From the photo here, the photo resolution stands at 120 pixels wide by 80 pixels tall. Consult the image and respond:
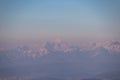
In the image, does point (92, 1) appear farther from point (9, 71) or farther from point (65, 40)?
point (9, 71)

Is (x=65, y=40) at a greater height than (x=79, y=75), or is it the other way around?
(x=65, y=40)

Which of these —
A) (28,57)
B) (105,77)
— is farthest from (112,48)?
(28,57)

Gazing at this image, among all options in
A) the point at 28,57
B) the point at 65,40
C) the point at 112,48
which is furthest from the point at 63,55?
the point at 112,48

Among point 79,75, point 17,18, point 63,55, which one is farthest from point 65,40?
point 17,18

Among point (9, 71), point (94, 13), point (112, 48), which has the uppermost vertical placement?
point (94, 13)

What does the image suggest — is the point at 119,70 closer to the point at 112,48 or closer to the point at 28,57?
the point at 112,48

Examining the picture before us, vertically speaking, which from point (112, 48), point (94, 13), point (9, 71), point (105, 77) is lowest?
point (105, 77)

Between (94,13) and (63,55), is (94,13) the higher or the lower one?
the higher one

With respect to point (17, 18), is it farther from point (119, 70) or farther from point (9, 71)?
point (119, 70)
